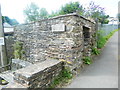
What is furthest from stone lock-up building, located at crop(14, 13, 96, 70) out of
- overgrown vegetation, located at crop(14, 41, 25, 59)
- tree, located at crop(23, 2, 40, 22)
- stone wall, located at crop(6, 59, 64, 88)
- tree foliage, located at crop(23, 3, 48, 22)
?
tree, located at crop(23, 2, 40, 22)

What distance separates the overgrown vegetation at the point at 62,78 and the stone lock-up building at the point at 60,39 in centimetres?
26

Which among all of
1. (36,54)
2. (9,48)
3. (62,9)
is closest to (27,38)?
(36,54)

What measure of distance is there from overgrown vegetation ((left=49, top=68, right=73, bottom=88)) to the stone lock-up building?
26cm

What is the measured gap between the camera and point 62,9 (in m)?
10.4

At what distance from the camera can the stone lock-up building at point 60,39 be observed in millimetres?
3836

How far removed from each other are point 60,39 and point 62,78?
1.43 metres

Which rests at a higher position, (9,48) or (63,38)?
(63,38)

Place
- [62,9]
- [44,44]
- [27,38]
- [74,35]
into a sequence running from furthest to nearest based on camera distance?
[62,9] → [27,38] → [44,44] → [74,35]

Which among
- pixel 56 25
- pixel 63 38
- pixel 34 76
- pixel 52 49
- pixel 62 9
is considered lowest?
pixel 34 76

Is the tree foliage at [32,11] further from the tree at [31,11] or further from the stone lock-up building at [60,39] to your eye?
the stone lock-up building at [60,39]

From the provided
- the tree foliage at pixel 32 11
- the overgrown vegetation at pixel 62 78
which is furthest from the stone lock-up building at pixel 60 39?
the tree foliage at pixel 32 11

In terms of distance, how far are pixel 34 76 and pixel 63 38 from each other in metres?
1.75

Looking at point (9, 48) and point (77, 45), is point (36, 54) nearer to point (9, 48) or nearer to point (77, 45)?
point (77, 45)

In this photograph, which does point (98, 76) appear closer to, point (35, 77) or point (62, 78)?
point (62, 78)
